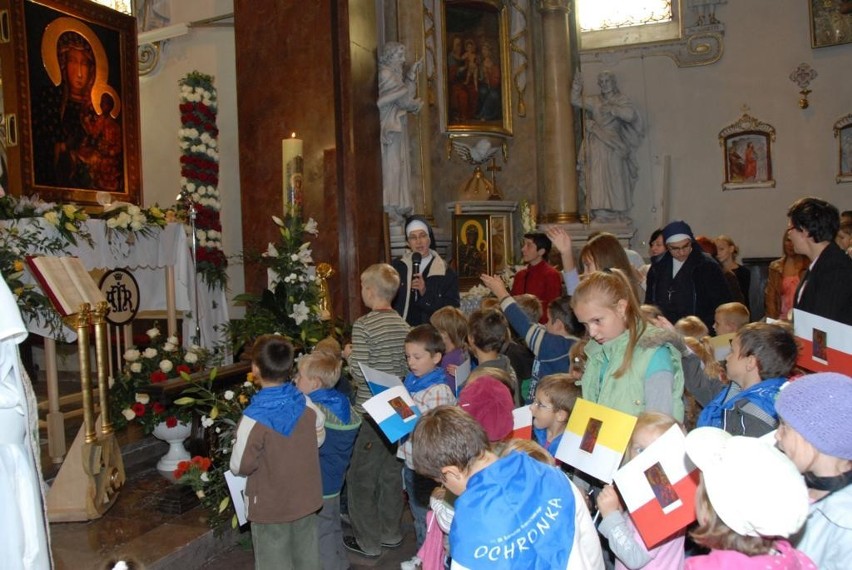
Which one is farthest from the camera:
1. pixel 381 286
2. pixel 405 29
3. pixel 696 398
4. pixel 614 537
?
pixel 405 29

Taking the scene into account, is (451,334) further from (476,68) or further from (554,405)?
(476,68)

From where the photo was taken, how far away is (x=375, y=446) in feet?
15.4

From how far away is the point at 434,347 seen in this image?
4.01 m

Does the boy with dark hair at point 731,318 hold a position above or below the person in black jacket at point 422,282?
below

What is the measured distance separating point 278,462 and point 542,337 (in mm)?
1672

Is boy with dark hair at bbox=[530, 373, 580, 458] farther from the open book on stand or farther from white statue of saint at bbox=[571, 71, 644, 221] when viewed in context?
white statue of saint at bbox=[571, 71, 644, 221]

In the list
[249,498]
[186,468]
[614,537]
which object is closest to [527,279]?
[186,468]

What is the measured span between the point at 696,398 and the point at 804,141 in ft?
34.7

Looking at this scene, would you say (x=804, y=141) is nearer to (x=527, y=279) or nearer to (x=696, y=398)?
(x=527, y=279)

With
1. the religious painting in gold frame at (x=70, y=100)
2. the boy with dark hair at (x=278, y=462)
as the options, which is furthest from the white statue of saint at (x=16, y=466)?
the religious painting in gold frame at (x=70, y=100)

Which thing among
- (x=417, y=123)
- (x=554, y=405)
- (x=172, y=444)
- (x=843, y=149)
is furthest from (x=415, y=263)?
(x=843, y=149)

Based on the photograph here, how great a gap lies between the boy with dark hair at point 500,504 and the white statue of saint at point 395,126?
700cm

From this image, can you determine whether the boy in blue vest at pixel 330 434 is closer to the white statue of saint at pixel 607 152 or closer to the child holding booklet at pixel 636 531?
the child holding booklet at pixel 636 531

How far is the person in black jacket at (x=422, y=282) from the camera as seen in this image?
6.21 metres
